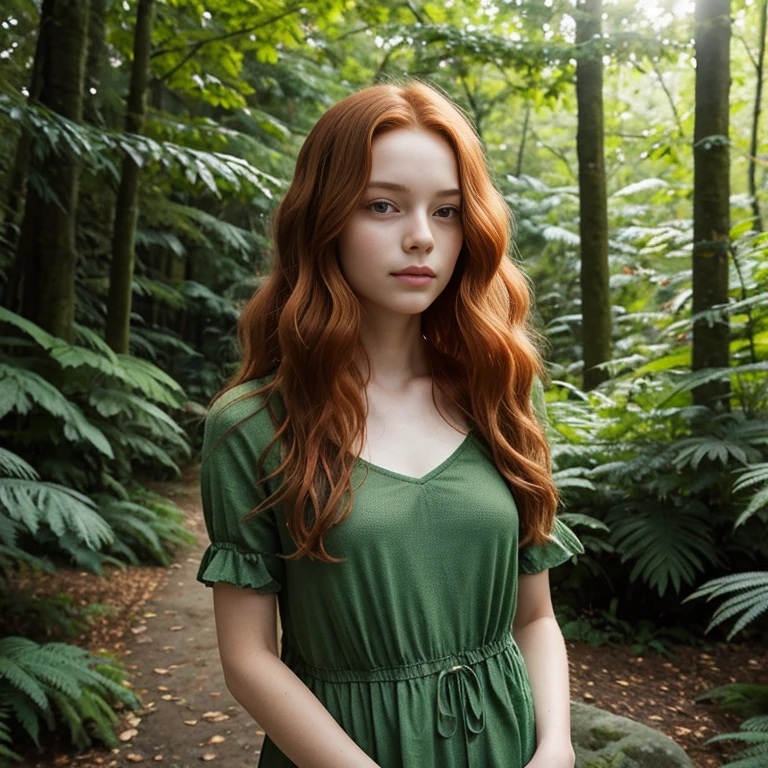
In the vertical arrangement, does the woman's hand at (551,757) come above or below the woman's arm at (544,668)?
below

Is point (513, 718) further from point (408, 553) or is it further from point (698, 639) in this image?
point (698, 639)

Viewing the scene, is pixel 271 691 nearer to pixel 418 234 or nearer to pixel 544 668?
pixel 544 668

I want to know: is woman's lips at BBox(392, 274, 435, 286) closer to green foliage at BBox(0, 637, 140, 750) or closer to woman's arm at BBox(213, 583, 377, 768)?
woman's arm at BBox(213, 583, 377, 768)

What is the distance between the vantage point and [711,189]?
4.26m

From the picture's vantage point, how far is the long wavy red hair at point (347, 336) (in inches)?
53.2

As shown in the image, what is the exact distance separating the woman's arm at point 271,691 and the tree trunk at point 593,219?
16.9 feet

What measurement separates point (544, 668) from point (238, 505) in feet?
2.35

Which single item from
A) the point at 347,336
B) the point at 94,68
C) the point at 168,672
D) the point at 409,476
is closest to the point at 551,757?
the point at 409,476

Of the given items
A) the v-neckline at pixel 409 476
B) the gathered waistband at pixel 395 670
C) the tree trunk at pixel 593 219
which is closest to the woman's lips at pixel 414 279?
the v-neckline at pixel 409 476

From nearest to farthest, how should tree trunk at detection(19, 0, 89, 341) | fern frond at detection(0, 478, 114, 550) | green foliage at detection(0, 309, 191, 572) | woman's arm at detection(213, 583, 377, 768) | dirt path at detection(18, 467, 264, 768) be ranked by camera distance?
woman's arm at detection(213, 583, 377, 768)
fern frond at detection(0, 478, 114, 550)
green foliage at detection(0, 309, 191, 572)
dirt path at detection(18, 467, 264, 768)
tree trunk at detection(19, 0, 89, 341)

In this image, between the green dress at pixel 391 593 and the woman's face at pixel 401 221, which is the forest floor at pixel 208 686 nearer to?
the green dress at pixel 391 593

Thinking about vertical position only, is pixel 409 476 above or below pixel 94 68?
below

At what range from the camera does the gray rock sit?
276 centimetres

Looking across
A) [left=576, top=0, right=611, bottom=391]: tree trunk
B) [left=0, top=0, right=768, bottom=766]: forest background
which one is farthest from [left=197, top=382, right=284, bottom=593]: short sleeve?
[left=576, top=0, right=611, bottom=391]: tree trunk
